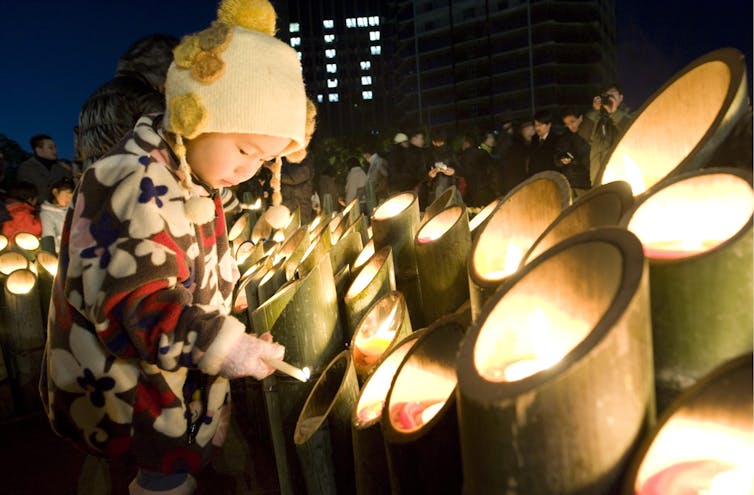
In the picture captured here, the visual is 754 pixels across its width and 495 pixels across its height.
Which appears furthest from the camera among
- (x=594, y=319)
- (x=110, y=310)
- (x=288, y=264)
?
(x=288, y=264)

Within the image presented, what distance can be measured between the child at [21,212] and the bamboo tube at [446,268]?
521 centimetres

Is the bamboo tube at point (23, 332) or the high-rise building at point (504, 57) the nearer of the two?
the bamboo tube at point (23, 332)

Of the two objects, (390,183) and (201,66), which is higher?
(201,66)

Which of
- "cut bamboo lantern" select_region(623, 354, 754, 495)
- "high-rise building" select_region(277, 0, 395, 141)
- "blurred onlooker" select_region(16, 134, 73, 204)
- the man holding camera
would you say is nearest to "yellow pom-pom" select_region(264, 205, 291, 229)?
"cut bamboo lantern" select_region(623, 354, 754, 495)

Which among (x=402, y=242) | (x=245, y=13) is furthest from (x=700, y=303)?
(x=402, y=242)

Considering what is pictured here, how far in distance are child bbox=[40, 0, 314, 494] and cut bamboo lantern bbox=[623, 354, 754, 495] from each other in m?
1.05

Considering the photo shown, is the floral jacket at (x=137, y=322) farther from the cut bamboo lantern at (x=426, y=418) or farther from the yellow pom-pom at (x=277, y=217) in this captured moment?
the yellow pom-pom at (x=277, y=217)

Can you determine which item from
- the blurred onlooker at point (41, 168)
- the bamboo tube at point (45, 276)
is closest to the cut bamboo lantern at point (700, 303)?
the bamboo tube at point (45, 276)

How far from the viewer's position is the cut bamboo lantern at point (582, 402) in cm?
78

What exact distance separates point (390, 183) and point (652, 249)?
762 centimetres

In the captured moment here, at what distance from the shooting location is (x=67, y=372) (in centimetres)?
169

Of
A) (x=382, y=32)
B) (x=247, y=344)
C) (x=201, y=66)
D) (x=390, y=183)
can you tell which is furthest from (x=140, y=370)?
(x=382, y=32)

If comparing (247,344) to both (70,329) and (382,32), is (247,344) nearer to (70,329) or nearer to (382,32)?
(70,329)

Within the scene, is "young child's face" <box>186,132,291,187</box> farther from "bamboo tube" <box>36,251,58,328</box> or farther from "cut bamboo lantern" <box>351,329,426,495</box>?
"bamboo tube" <box>36,251,58,328</box>
